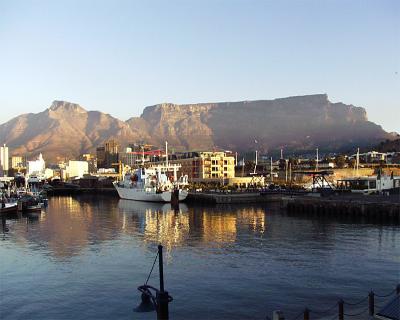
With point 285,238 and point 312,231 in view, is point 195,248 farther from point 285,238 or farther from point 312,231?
point 312,231

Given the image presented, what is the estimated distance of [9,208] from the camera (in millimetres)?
68125

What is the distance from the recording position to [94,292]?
23719 mm

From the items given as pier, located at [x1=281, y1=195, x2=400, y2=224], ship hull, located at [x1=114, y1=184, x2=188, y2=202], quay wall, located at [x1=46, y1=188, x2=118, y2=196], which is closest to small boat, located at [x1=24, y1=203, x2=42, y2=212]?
ship hull, located at [x1=114, y1=184, x2=188, y2=202]

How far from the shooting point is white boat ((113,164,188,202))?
9044 cm

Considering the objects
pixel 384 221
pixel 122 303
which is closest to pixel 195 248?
pixel 122 303

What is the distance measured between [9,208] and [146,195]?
33.0 meters

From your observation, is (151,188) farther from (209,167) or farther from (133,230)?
(209,167)

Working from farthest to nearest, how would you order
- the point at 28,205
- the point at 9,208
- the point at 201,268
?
1. the point at 28,205
2. the point at 9,208
3. the point at 201,268

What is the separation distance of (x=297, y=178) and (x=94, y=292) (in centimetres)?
12845

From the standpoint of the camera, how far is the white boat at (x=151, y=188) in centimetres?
9044

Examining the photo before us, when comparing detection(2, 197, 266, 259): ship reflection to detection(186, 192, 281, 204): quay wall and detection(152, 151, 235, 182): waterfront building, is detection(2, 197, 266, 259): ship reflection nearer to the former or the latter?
detection(186, 192, 281, 204): quay wall

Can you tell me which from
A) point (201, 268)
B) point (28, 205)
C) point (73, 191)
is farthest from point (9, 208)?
point (73, 191)

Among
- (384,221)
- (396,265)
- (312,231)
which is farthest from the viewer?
(384,221)

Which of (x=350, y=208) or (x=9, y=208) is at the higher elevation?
(x=350, y=208)
